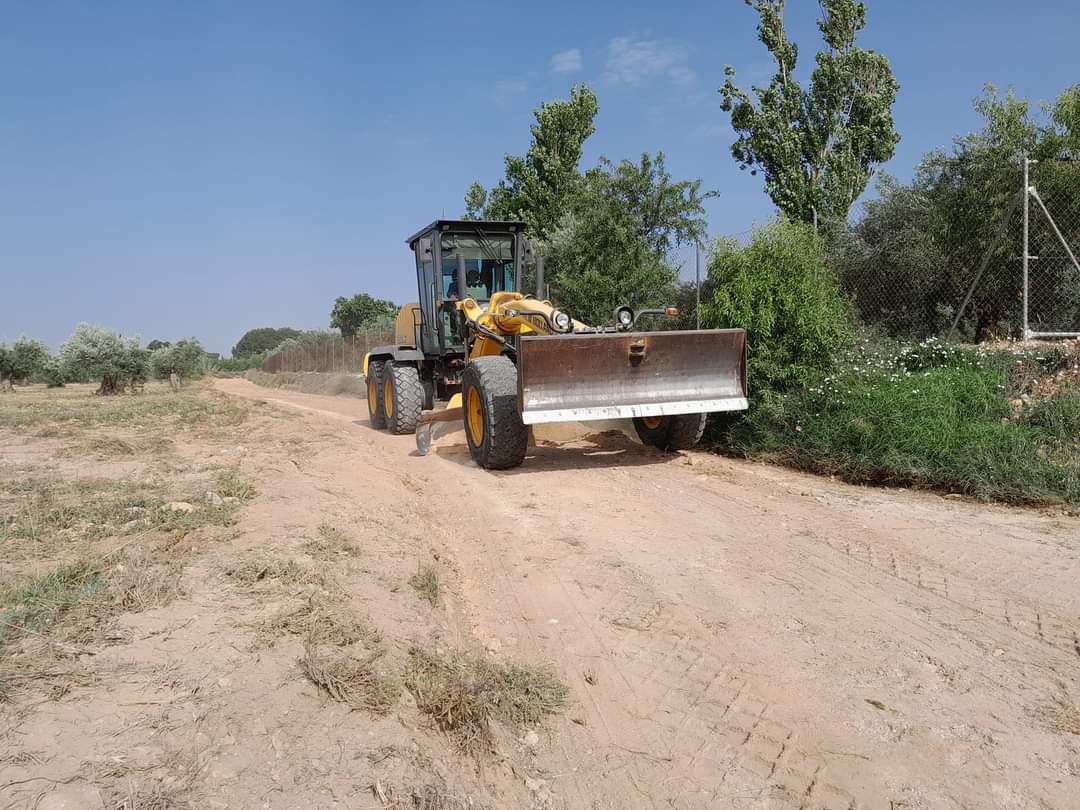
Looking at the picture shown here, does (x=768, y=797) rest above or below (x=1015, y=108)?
below

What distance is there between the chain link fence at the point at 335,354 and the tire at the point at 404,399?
38.8 ft

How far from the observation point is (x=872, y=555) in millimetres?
5148

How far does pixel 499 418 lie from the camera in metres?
7.97

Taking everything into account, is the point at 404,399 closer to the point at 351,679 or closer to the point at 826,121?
the point at 351,679

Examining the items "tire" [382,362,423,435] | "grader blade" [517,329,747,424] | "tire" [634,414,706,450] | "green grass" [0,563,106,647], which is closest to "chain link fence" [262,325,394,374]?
"tire" [382,362,423,435]

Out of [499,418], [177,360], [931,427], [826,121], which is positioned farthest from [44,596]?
[177,360]

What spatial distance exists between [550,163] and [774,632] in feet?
64.5

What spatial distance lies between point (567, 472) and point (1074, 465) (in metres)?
4.45

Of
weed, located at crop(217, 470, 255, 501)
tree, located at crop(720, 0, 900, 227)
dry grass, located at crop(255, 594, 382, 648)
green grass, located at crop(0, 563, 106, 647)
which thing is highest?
tree, located at crop(720, 0, 900, 227)

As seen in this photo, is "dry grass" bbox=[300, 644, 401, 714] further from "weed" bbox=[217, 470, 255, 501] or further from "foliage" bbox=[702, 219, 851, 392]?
"foliage" bbox=[702, 219, 851, 392]

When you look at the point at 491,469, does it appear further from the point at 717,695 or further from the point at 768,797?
the point at 768,797

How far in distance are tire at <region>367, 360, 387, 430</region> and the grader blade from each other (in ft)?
17.8

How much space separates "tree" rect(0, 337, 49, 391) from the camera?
3016 centimetres

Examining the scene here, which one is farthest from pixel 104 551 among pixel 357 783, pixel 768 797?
pixel 768 797
